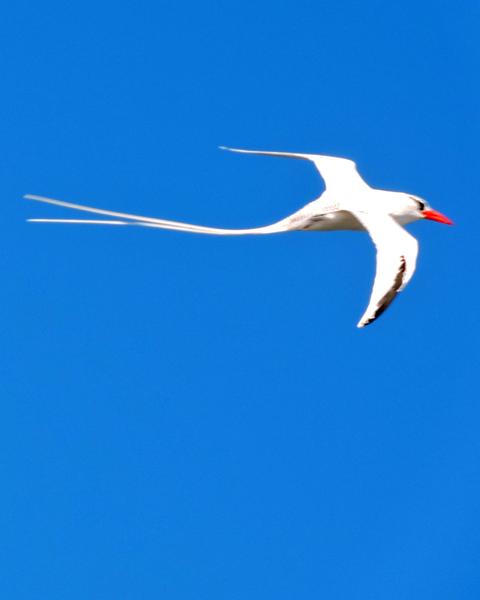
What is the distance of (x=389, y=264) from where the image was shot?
15023mm

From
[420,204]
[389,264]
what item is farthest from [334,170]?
[389,264]

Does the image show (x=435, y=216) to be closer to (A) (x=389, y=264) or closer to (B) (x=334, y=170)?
(B) (x=334, y=170)

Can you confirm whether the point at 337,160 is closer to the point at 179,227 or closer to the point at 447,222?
the point at 447,222

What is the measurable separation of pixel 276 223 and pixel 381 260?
4.17 m

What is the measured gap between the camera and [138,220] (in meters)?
17.9

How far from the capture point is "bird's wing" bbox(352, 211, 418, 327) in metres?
14.2

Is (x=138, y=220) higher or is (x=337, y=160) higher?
(x=337, y=160)

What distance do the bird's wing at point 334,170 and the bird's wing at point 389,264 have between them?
3.54 meters

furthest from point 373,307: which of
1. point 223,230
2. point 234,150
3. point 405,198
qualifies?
point 234,150

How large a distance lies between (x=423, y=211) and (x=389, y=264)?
6.61m

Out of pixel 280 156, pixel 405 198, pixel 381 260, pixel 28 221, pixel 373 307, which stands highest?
pixel 280 156

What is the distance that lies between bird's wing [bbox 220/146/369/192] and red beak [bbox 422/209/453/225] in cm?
132

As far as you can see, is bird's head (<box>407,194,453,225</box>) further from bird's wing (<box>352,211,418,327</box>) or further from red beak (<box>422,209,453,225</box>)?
bird's wing (<box>352,211,418,327</box>)

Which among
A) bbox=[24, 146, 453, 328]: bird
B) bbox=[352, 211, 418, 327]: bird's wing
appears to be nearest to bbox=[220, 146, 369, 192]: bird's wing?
bbox=[24, 146, 453, 328]: bird
